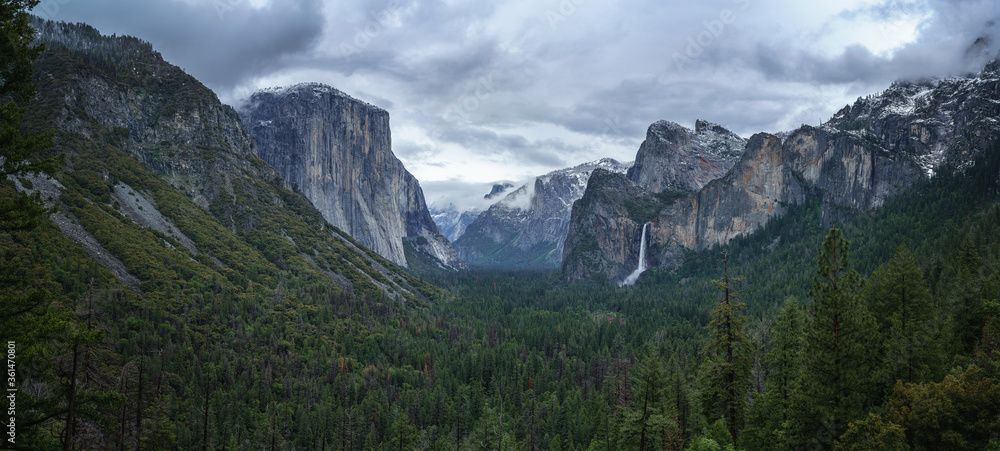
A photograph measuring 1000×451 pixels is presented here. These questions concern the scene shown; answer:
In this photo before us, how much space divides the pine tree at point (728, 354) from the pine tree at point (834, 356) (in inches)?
138

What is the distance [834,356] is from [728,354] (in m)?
5.71

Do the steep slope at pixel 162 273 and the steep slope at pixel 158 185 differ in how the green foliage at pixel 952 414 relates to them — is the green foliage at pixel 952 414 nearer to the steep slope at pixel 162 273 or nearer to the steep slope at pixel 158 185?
the steep slope at pixel 162 273

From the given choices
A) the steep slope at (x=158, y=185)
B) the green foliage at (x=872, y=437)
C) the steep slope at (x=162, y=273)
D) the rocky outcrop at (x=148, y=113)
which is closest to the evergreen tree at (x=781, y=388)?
the green foliage at (x=872, y=437)

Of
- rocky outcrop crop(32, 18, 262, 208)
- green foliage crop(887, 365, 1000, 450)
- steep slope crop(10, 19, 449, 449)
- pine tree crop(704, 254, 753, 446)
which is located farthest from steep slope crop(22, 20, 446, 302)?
green foliage crop(887, 365, 1000, 450)

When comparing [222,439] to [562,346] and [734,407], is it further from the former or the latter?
[562,346]

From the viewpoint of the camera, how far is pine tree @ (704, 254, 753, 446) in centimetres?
2850

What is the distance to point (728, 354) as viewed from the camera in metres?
29.4

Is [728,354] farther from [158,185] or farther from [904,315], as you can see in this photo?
[158,185]

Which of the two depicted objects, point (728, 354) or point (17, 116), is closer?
point (17, 116)

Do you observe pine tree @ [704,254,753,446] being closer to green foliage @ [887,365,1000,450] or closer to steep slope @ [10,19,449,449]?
green foliage @ [887,365,1000,450]

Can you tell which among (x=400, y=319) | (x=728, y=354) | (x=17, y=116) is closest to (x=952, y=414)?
(x=728, y=354)

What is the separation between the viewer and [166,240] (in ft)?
428

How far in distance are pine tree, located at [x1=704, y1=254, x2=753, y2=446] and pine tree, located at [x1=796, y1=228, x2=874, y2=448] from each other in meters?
3.50

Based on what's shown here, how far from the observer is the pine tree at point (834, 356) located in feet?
95.7
